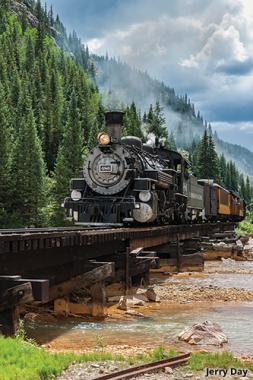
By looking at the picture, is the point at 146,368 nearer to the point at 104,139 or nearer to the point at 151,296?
the point at 151,296

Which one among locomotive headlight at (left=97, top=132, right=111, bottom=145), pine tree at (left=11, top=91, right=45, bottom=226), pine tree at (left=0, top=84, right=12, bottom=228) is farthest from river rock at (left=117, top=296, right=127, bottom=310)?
pine tree at (left=11, top=91, right=45, bottom=226)

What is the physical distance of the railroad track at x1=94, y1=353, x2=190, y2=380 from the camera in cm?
705

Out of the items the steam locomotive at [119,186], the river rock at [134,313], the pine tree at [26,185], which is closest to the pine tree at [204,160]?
the pine tree at [26,185]

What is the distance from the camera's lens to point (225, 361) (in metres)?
8.43

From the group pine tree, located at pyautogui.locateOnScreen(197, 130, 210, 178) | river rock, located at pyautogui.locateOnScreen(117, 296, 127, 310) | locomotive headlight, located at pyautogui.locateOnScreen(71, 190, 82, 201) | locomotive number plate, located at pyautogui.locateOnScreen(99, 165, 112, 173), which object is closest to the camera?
river rock, located at pyautogui.locateOnScreen(117, 296, 127, 310)

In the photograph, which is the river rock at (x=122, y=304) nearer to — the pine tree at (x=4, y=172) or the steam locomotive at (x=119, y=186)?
the steam locomotive at (x=119, y=186)

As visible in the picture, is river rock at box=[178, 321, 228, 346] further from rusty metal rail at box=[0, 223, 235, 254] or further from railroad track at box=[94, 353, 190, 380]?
rusty metal rail at box=[0, 223, 235, 254]

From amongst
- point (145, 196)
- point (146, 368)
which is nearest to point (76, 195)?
point (145, 196)

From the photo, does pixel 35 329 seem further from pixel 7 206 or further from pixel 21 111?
pixel 21 111

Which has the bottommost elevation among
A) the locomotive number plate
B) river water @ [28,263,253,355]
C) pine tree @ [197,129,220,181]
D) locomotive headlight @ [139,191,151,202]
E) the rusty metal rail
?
river water @ [28,263,253,355]

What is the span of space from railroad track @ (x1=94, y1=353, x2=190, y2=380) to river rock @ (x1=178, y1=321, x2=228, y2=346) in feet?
6.49

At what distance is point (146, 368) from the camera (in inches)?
301

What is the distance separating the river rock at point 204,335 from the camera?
412 inches

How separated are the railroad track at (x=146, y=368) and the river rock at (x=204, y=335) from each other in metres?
1.98
